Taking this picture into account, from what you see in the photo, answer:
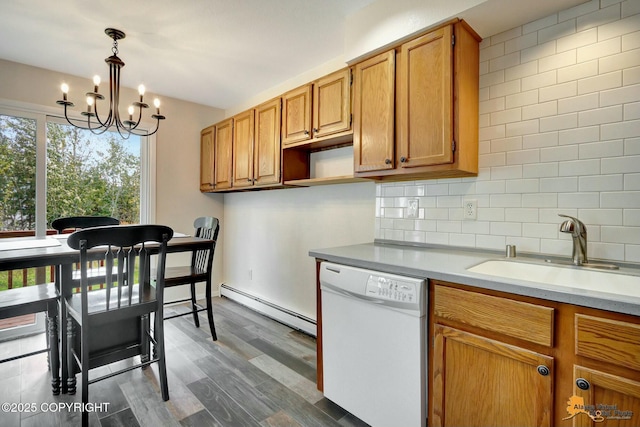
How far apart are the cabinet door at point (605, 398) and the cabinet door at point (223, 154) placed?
3.13 m

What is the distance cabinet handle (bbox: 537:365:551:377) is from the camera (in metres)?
1.04

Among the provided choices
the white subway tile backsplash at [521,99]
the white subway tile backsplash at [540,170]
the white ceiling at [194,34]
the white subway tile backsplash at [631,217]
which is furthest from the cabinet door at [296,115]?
the white subway tile backsplash at [631,217]

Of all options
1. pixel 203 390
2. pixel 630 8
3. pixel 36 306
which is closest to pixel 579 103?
pixel 630 8

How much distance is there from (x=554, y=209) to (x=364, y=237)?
4.05 ft

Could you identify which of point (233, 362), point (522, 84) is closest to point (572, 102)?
point (522, 84)

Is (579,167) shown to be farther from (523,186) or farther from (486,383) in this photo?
(486,383)

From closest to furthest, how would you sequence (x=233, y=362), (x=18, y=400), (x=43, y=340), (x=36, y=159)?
Answer: (x=18, y=400) → (x=233, y=362) → (x=43, y=340) → (x=36, y=159)

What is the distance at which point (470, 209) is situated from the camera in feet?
5.98

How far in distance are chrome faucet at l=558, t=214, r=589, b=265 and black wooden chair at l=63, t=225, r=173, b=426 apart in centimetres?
205

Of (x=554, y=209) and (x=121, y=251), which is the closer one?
(x=554, y=209)

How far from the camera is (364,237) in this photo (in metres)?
2.43

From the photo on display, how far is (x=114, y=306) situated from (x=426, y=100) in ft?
6.93

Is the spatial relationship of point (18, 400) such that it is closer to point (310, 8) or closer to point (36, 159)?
point (36, 159)

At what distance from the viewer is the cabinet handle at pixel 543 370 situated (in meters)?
1.04
